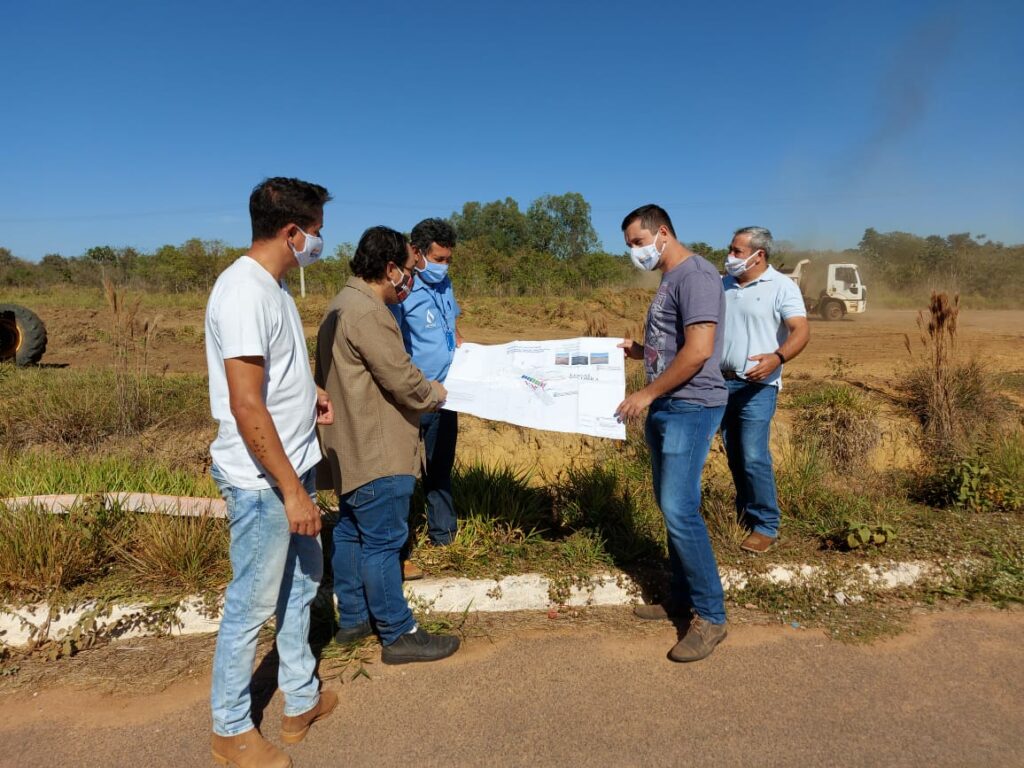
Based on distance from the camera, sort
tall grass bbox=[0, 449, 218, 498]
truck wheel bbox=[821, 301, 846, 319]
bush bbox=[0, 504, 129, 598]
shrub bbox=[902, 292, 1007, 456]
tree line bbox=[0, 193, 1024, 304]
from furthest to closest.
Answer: tree line bbox=[0, 193, 1024, 304] → truck wheel bbox=[821, 301, 846, 319] → shrub bbox=[902, 292, 1007, 456] → tall grass bbox=[0, 449, 218, 498] → bush bbox=[0, 504, 129, 598]

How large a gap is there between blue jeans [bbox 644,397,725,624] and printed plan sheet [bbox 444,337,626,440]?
24 cm

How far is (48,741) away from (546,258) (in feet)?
127

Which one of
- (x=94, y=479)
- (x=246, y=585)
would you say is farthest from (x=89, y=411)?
(x=246, y=585)

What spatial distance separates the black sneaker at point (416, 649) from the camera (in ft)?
10.7

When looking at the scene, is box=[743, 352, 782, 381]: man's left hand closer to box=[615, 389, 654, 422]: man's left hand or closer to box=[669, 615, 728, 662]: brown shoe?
box=[615, 389, 654, 422]: man's left hand

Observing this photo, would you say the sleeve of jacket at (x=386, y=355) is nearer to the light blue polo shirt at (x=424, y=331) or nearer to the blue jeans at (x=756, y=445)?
the light blue polo shirt at (x=424, y=331)

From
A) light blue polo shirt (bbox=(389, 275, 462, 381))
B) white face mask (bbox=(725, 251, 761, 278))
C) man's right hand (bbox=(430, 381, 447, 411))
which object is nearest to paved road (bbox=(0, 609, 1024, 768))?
man's right hand (bbox=(430, 381, 447, 411))

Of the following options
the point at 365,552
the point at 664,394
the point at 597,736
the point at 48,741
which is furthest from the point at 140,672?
the point at 664,394

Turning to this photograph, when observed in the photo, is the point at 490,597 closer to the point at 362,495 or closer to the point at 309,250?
the point at 362,495

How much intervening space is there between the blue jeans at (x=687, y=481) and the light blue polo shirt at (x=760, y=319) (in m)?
1.10

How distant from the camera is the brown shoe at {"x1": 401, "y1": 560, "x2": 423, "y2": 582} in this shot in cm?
388

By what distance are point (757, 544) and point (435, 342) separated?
2401mm

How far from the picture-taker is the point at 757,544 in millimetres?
4184

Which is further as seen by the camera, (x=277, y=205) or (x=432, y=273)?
(x=432, y=273)
